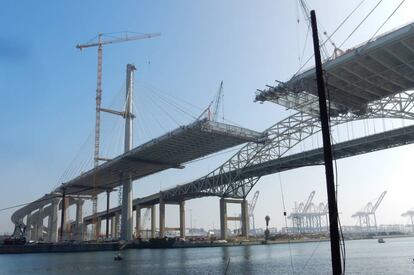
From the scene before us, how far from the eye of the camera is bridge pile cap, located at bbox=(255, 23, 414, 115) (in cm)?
3833

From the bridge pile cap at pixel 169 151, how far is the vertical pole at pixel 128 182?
3659 millimetres

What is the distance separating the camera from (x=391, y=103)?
53.6m

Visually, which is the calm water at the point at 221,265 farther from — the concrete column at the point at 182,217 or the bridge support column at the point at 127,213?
the concrete column at the point at 182,217

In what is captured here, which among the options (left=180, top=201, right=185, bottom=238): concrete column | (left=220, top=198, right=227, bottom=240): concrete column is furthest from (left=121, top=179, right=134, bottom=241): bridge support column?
(left=180, top=201, right=185, bottom=238): concrete column

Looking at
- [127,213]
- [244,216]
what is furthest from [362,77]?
[244,216]

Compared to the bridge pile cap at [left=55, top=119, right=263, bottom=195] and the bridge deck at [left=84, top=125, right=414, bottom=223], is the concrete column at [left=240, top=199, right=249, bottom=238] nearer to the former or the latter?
the bridge deck at [left=84, top=125, right=414, bottom=223]

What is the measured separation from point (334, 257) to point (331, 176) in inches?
91.1

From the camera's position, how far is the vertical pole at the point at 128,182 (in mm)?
120969

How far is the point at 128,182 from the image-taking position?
126688 millimetres

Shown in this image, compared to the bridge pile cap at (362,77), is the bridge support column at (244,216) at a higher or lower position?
lower

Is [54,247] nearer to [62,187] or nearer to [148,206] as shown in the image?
[62,187]

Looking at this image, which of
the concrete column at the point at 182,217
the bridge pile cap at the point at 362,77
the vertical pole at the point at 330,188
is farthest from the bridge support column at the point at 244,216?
the vertical pole at the point at 330,188

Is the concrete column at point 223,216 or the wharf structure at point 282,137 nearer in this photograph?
the wharf structure at point 282,137

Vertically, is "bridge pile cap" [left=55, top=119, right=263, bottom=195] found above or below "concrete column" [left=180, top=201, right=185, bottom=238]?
above
